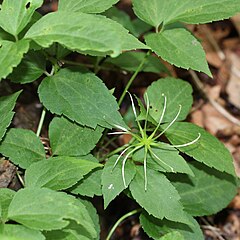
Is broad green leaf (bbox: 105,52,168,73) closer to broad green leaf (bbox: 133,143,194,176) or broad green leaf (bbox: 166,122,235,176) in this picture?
broad green leaf (bbox: 166,122,235,176)

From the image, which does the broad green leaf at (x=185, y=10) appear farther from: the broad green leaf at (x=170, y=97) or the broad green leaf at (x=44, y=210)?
the broad green leaf at (x=44, y=210)

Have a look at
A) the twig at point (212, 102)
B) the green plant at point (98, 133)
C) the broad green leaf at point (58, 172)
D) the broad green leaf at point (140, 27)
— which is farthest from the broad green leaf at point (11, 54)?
the twig at point (212, 102)

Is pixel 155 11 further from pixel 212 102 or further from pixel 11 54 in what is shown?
pixel 212 102

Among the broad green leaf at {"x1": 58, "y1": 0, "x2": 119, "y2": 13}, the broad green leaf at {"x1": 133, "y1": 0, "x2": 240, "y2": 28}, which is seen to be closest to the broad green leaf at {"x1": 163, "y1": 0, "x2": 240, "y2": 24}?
the broad green leaf at {"x1": 133, "y1": 0, "x2": 240, "y2": 28}

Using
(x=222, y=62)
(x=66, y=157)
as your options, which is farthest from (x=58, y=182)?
(x=222, y=62)

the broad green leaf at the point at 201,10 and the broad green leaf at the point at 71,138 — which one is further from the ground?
the broad green leaf at the point at 201,10

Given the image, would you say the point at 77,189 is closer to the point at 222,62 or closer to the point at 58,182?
the point at 58,182
